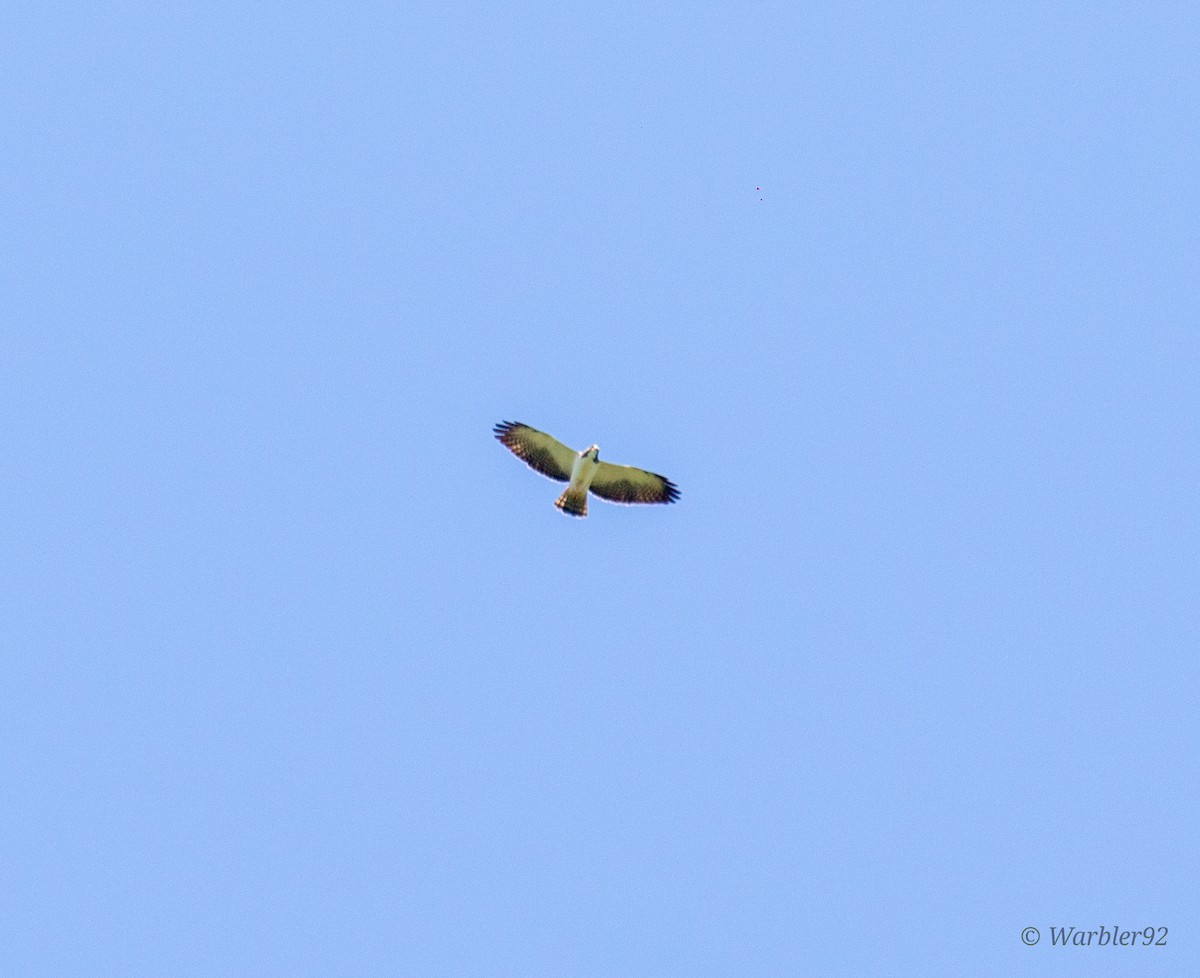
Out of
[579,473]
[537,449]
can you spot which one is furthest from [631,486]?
[537,449]

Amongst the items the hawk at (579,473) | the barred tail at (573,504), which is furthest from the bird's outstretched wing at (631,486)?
the barred tail at (573,504)

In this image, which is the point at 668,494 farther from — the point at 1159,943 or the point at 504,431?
the point at 1159,943

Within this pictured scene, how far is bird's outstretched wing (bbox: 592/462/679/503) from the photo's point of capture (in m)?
17.8

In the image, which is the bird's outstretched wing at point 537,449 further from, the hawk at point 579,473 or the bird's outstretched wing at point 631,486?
the bird's outstretched wing at point 631,486

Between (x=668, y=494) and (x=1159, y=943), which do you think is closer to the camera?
(x=1159, y=943)

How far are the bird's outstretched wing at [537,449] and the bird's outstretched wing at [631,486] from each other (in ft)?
1.88

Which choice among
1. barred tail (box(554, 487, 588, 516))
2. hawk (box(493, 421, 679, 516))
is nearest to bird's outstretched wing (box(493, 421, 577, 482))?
hawk (box(493, 421, 679, 516))

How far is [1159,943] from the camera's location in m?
16.3

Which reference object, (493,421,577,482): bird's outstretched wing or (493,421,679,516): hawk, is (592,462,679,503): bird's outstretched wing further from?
(493,421,577,482): bird's outstretched wing

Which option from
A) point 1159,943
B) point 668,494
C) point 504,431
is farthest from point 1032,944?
point 504,431

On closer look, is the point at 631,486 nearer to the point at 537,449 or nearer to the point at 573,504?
the point at 573,504

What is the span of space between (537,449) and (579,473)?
0.87 metres

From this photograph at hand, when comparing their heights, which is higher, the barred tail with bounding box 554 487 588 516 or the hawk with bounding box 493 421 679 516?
the hawk with bounding box 493 421 679 516

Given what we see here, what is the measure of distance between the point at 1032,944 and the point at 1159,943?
180cm
